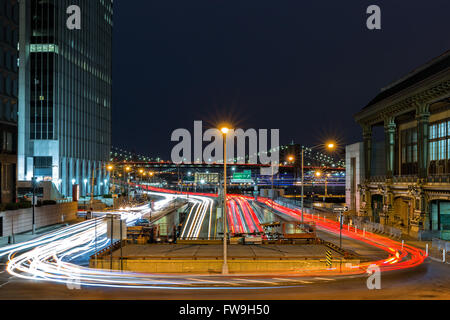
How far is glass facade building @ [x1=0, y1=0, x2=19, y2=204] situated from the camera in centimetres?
4778

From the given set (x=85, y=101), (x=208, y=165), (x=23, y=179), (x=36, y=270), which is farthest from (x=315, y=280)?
(x=208, y=165)

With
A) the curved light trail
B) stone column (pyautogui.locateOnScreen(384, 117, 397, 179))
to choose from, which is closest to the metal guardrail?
the curved light trail

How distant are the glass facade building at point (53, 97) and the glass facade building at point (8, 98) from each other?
3531 cm

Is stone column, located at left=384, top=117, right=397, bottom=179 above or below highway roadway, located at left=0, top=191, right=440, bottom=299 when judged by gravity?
above

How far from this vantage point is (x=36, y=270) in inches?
866

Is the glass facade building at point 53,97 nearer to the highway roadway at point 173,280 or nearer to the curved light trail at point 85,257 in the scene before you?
the curved light trail at point 85,257

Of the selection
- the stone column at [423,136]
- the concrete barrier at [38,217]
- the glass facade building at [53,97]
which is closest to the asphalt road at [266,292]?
the concrete barrier at [38,217]

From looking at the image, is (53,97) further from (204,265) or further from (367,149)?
(204,265)

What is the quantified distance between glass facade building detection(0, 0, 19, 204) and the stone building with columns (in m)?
48.0

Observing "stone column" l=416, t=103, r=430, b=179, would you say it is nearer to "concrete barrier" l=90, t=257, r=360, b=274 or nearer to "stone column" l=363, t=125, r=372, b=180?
"stone column" l=363, t=125, r=372, b=180

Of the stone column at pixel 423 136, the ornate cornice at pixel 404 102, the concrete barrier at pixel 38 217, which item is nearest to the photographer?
the ornate cornice at pixel 404 102

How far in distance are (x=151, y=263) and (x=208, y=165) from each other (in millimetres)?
174144

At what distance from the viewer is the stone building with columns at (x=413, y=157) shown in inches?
1470

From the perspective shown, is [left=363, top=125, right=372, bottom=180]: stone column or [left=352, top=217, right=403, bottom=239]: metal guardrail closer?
[left=352, top=217, right=403, bottom=239]: metal guardrail
